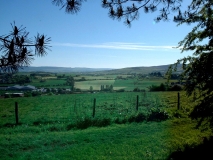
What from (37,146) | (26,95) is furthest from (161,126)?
(26,95)

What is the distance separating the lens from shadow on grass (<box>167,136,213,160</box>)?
5.63 meters

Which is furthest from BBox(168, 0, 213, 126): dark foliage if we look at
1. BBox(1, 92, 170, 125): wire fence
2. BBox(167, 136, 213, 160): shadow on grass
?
BBox(1, 92, 170, 125): wire fence

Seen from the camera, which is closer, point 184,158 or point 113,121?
point 184,158

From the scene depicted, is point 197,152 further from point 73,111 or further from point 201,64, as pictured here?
point 73,111

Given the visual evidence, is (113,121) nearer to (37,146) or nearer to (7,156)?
(37,146)

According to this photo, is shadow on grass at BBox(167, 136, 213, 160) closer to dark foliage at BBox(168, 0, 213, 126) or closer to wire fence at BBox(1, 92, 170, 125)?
dark foliage at BBox(168, 0, 213, 126)

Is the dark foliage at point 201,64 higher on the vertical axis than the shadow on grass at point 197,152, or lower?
higher

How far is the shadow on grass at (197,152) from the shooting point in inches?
222

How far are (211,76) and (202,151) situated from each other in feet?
6.88

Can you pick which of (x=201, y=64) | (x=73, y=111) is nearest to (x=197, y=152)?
(x=201, y=64)

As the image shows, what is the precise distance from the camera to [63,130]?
30.1 ft

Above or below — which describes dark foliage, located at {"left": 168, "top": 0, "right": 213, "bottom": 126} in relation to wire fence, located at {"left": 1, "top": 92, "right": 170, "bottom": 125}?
above

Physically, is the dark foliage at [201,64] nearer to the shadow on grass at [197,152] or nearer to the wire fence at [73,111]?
the shadow on grass at [197,152]

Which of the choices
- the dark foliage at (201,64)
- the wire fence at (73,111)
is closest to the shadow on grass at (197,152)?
the dark foliage at (201,64)
